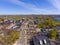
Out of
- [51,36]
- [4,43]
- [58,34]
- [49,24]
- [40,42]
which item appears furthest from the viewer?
[49,24]

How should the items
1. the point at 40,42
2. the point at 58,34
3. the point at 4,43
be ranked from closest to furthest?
the point at 4,43
the point at 40,42
the point at 58,34

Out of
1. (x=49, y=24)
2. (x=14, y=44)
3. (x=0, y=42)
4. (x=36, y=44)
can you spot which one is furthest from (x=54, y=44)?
(x=49, y=24)

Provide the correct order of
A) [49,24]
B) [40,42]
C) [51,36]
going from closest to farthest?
[40,42], [51,36], [49,24]

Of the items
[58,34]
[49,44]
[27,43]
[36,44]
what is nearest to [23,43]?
[27,43]

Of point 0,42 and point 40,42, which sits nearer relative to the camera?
point 0,42

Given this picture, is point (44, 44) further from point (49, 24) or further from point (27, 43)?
point (49, 24)

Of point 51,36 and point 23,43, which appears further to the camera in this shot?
point 51,36

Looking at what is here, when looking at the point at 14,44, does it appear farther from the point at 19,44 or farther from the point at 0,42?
the point at 0,42

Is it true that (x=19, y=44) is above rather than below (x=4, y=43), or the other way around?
below

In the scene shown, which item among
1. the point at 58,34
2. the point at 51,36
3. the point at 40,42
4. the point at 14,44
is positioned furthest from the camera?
the point at 58,34
